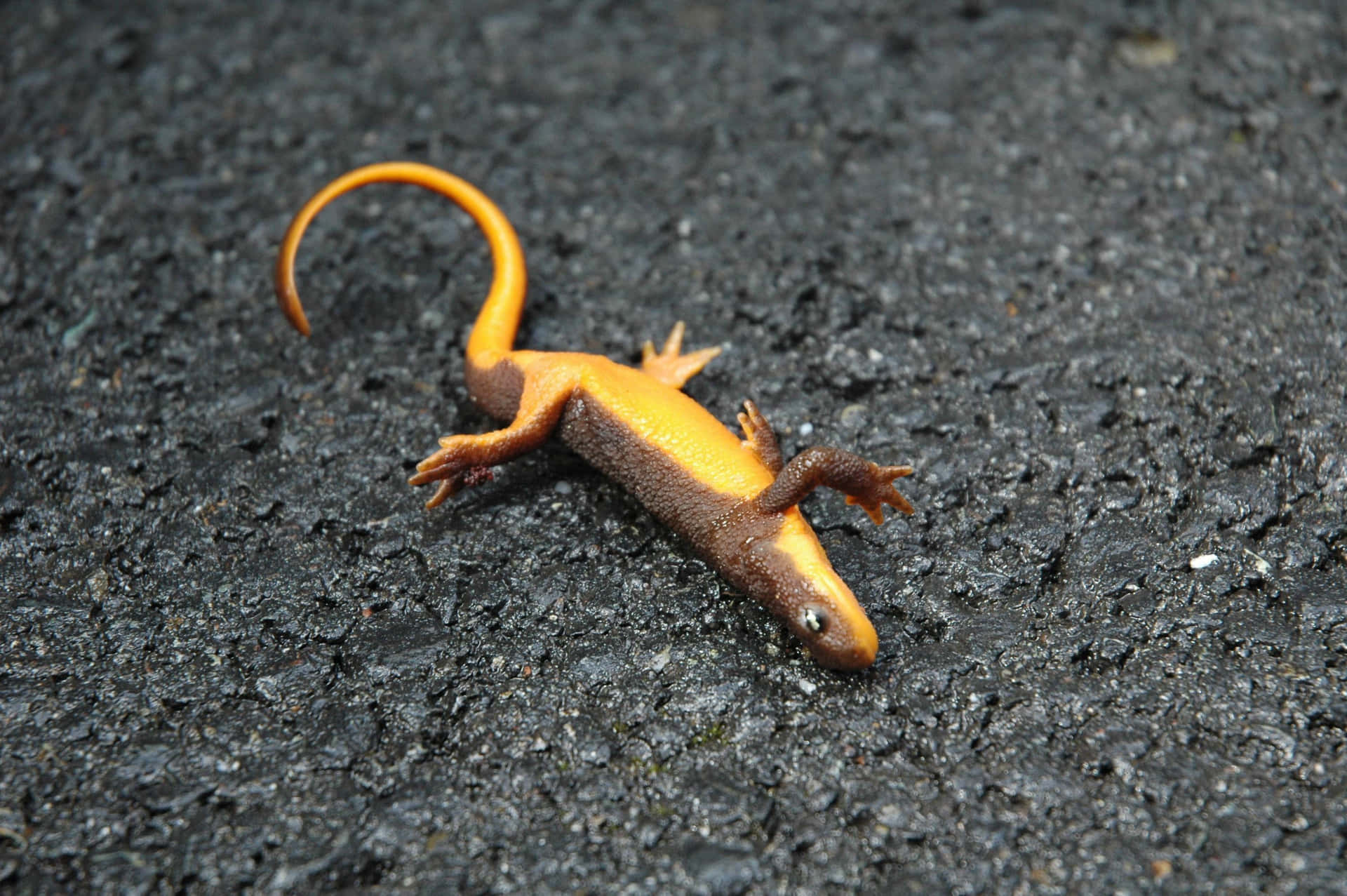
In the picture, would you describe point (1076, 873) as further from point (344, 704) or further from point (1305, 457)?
point (344, 704)

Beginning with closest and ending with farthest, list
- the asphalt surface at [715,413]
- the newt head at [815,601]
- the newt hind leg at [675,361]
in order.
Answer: the asphalt surface at [715,413] < the newt head at [815,601] < the newt hind leg at [675,361]

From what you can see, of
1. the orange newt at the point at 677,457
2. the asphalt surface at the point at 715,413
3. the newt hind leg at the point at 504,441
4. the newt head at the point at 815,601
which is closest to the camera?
the asphalt surface at the point at 715,413

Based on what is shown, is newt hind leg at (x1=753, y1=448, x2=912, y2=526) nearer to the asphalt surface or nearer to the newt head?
the newt head

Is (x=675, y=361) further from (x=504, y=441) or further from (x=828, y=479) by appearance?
(x=828, y=479)

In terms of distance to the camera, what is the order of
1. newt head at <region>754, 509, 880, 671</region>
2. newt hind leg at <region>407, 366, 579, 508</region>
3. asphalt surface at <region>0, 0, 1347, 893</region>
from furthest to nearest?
newt hind leg at <region>407, 366, 579, 508</region> → newt head at <region>754, 509, 880, 671</region> → asphalt surface at <region>0, 0, 1347, 893</region>

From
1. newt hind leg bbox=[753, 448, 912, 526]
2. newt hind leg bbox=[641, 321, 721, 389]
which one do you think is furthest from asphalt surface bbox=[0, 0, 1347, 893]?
newt hind leg bbox=[753, 448, 912, 526]

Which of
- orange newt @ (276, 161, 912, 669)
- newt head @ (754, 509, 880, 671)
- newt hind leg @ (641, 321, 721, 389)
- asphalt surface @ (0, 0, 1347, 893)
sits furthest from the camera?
newt hind leg @ (641, 321, 721, 389)

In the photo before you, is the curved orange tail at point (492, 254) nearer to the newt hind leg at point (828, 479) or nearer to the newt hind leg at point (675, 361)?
the newt hind leg at point (675, 361)

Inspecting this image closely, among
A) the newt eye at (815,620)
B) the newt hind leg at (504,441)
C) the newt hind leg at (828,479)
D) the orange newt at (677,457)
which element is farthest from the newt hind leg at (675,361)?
the newt eye at (815,620)
